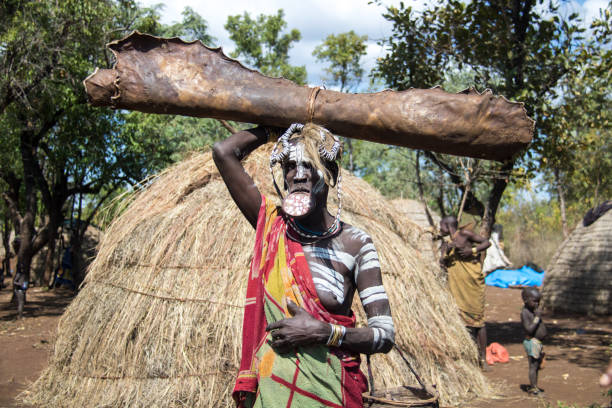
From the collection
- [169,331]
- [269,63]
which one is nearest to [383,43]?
[169,331]

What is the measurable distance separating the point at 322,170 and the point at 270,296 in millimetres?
518

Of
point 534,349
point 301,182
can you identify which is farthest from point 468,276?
point 301,182

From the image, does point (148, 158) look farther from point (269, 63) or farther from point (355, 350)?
point (355, 350)

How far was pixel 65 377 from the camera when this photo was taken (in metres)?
5.43

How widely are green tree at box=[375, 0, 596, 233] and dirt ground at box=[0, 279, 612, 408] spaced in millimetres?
2155

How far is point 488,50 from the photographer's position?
7.74 m

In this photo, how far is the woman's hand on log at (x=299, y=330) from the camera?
184 cm

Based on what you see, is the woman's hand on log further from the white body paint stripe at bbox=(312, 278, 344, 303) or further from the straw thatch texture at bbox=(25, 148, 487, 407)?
the straw thatch texture at bbox=(25, 148, 487, 407)

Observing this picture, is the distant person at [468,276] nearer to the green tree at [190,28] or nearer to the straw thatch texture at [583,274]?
the straw thatch texture at [583,274]

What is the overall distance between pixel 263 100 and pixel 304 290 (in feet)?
2.53

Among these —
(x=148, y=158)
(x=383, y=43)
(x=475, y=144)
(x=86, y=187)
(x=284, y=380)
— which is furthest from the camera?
(x=86, y=187)

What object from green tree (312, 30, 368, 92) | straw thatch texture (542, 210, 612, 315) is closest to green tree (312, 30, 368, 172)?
green tree (312, 30, 368, 92)

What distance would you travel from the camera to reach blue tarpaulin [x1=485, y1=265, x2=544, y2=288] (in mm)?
18141

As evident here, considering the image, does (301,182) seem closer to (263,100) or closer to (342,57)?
(263,100)
